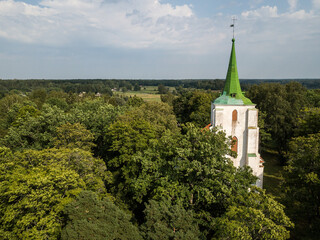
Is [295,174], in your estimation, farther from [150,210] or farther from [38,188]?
[38,188]

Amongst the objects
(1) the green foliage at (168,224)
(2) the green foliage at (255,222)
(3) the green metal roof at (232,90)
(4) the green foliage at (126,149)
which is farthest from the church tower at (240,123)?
(1) the green foliage at (168,224)

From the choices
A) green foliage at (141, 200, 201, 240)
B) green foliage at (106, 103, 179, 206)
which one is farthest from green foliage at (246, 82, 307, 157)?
green foliage at (141, 200, 201, 240)

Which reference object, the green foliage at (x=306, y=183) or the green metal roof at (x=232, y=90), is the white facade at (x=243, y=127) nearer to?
the green metal roof at (x=232, y=90)

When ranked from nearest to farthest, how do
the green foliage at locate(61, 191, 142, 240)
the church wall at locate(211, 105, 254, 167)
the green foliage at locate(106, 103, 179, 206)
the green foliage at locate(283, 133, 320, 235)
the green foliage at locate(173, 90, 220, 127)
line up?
the green foliage at locate(61, 191, 142, 240) < the green foliage at locate(283, 133, 320, 235) < the green foliage at locate(106, 103, 179, 206) < the church wall at locate(211, 105, 254, 167) < the green foliage at locate(173, 90, 220, 127)

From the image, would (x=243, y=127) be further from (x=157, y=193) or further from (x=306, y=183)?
(x=157, y=193)

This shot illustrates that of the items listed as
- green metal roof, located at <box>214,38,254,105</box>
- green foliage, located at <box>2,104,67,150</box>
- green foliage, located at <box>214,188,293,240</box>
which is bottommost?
green foliage, located at <box>214,188,293,240</box>

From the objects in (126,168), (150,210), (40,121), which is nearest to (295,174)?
(150,210)

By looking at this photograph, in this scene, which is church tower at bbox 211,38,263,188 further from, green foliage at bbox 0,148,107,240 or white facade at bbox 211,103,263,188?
green foliage at bbox 0,148,107,240

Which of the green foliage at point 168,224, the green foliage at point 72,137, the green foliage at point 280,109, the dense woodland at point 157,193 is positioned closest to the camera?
the green foliage at point 168,224
